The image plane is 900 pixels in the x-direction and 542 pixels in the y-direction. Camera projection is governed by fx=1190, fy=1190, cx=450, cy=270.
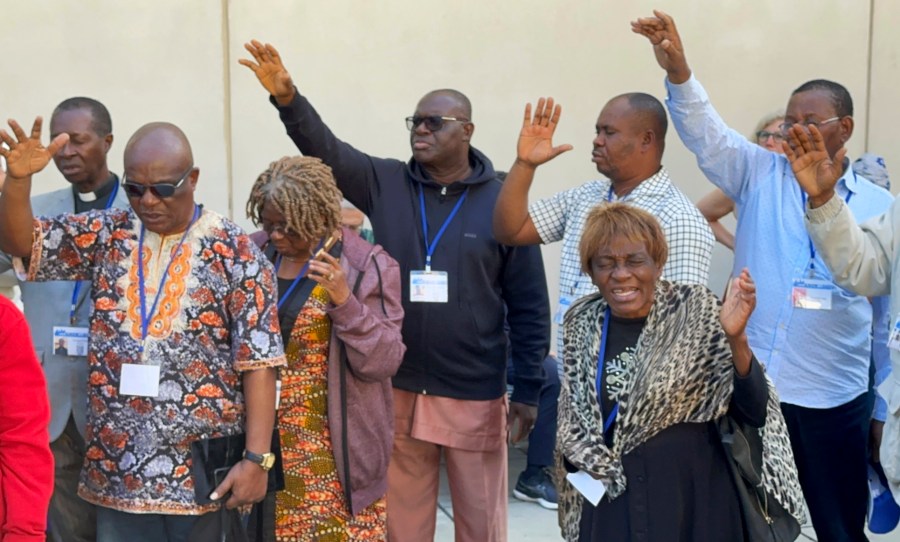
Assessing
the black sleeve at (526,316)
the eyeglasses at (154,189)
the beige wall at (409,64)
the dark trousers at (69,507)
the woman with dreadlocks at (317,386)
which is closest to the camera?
the eyeglasses at (154,189)

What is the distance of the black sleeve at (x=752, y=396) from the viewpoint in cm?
332

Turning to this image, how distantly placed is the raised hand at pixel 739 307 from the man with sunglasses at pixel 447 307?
4.84 feet

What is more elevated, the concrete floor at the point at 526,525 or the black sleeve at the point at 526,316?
the black sleeve at the point at 526,316

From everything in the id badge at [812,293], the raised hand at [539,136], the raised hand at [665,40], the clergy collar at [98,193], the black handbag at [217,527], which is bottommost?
the black handbag at [217,527]

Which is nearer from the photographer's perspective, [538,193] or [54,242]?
[54,242]

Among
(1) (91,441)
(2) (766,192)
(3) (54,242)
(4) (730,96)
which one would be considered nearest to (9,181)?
(3) (54,242)

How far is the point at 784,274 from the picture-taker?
4.42 meters

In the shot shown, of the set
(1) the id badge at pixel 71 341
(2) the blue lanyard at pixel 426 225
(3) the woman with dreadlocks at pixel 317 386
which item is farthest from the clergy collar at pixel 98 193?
(2) the blue lanyard at pixel 426 225

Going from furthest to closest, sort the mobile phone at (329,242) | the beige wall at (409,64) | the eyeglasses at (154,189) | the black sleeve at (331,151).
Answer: the beige wall at (409,64)
the black sleeve at (331,151)
the mobile phone at (329,242)
the eyeglasses at (154,189)

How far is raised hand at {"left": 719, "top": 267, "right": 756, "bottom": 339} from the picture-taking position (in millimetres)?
3234

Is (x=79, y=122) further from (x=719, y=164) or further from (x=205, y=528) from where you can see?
(x=719, y=164)

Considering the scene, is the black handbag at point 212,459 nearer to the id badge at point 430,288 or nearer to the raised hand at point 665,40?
the id badge at point 430,288

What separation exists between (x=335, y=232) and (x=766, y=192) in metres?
1.66

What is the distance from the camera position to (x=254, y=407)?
11.6 ft
